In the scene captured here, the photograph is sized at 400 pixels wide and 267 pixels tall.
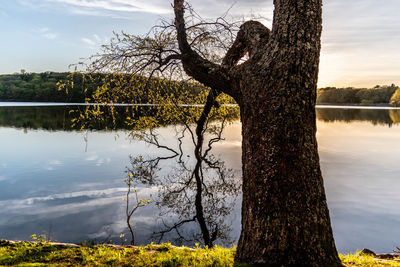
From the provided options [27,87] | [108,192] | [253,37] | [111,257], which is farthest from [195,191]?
[27,87]

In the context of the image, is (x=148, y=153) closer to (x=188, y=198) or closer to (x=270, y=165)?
(x=188, y=198)

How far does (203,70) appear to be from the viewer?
6453 millimetres

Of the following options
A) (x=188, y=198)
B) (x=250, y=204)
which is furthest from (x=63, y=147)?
(x=250, y=204)

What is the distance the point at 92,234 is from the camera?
36.4 ft

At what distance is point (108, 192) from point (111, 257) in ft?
37.9

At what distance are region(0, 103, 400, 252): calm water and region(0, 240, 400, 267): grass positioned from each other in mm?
2754

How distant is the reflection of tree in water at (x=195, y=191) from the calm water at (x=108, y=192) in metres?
0.66

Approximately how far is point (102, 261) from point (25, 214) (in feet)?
33.8

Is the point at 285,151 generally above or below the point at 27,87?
below

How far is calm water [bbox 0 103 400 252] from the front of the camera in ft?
38.1

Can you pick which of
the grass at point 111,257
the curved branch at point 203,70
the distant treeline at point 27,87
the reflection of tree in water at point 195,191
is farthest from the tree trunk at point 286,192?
the distant treeline at point 27,87

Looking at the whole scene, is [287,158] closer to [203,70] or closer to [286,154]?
[286,154]

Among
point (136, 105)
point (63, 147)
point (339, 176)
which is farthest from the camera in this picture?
point (63, 147)

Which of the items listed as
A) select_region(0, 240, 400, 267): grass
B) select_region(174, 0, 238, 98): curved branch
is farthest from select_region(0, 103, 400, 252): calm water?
select_region(174, 0, 238, 98): curved branch
